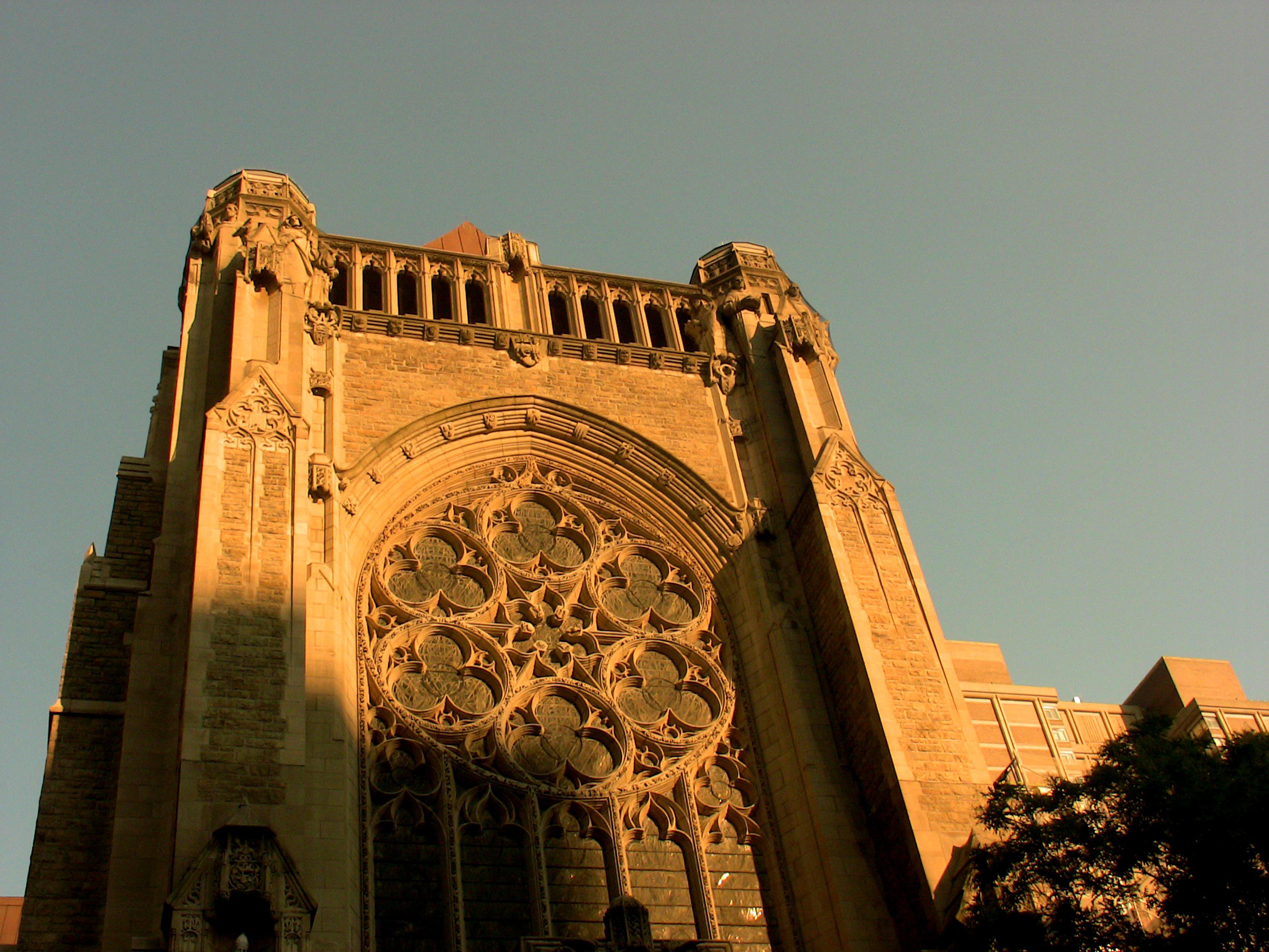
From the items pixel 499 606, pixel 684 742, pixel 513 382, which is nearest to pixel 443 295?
pixel 513 382

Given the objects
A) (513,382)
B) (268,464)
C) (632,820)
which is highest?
(513,382)

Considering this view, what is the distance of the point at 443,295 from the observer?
1006 inches

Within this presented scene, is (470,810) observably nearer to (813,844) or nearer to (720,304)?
(813,844)

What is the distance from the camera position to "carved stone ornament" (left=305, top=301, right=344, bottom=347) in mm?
22703

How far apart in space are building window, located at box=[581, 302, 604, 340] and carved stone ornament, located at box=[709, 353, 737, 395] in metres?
2.07

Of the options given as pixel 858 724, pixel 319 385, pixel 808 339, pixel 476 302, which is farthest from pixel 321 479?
pixel 808 339

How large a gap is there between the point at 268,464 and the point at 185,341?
4.28m

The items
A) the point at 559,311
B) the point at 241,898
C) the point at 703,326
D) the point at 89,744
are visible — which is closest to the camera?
the point at 241,898

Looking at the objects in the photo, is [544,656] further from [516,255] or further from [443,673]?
[516,255]

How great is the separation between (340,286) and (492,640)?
817 centimetres

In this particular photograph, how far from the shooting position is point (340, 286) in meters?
24.8

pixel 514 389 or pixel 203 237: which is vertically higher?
pixel 203 237

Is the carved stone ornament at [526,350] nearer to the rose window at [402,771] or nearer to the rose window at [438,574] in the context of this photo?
the rose window at [438,574]

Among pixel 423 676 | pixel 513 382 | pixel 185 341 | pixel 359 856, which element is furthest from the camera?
pixel 513 382
